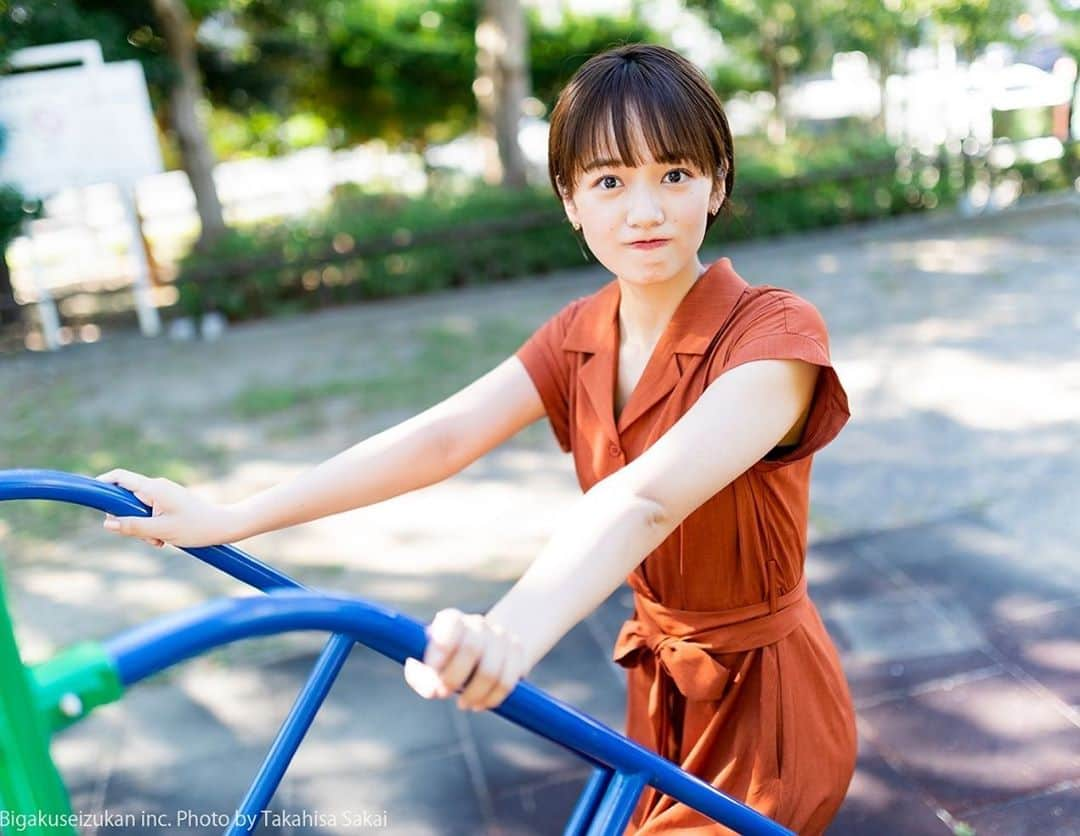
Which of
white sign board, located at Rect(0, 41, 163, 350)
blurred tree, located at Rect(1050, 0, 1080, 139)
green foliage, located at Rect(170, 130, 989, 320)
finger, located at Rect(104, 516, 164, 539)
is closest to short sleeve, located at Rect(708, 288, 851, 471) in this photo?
finger, located at Rect(104, 516, 164, 539)

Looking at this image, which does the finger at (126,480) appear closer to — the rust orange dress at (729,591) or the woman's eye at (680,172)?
the rust orange dress at (729,591)

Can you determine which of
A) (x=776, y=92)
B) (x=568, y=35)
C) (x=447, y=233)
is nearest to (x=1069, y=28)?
(x=776, y=92)

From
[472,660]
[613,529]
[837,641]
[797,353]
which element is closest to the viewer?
[472,660]

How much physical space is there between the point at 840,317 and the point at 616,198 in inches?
206

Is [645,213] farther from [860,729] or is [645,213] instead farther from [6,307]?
[6,307]

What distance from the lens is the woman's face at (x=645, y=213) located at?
127 cm

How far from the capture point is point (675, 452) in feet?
3.72

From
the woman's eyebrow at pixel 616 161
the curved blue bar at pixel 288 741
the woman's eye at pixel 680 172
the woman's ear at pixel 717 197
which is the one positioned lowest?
the curved blue bar at pixel 288 741

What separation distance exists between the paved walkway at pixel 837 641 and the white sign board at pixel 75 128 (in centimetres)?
414

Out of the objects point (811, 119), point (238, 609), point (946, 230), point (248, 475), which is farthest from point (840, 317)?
point (811, 119)

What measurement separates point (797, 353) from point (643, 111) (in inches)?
13.5

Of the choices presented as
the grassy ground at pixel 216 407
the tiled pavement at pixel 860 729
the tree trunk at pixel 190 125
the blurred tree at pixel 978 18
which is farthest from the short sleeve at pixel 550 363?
the blurred tree at pixel 978 18

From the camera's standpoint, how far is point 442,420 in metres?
1.51

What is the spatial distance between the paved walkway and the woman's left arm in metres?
1.33
